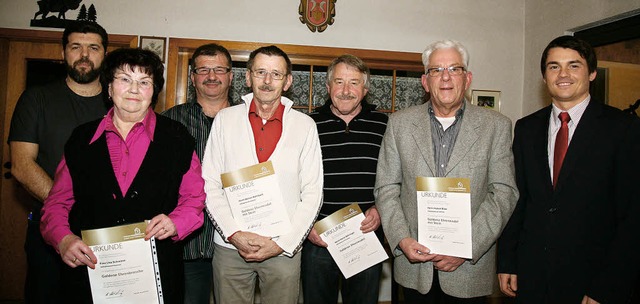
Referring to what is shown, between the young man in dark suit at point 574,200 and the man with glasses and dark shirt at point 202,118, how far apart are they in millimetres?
1667

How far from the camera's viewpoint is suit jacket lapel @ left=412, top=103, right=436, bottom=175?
190 cm

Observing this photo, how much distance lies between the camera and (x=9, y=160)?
3598mm

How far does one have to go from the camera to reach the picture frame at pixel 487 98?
413 cm

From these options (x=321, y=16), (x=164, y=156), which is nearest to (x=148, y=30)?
(x=321, y=16)

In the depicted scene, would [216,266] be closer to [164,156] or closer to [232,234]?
[232,234]

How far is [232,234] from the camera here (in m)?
1.85

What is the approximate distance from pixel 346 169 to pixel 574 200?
1.14 metres

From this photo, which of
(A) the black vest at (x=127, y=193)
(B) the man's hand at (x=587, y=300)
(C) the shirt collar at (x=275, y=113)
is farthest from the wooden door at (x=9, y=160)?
(B) the man's hand at (x=587, y=300)

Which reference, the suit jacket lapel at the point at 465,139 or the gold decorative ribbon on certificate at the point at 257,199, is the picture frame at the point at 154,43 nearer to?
the gold decorative ribbon on certificate at the point at 257,199

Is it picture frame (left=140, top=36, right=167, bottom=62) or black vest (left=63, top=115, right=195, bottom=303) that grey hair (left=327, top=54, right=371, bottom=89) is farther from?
picture frame (left=140, top=36, right=167, bottom=62)

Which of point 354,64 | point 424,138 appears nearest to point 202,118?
point 354,64

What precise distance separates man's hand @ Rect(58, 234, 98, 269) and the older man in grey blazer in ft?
4.40
